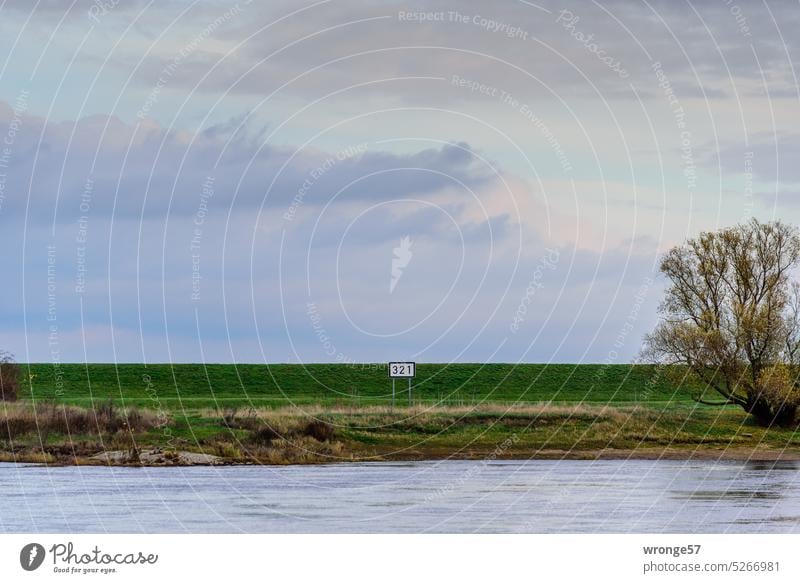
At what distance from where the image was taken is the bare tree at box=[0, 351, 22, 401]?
8900cm

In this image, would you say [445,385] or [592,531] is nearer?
[592,531]

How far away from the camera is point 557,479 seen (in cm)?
5694

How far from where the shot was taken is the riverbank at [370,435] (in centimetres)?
6475

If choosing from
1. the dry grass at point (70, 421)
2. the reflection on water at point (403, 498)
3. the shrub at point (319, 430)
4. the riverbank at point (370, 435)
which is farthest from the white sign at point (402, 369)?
the dry grass at point (70, 421)

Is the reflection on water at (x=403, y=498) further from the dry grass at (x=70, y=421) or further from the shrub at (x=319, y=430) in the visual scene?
the dry grass at (x=70, y=421)

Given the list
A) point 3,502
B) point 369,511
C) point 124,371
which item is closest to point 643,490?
point 369,511

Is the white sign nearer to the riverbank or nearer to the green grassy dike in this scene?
the green grassy dike

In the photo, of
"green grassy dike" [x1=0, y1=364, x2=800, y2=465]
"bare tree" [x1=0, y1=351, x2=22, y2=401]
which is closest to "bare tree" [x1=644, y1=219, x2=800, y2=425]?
"green grassy dike" [x1=0, y1=364, x2=800, y2=465]

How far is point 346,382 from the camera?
129 m

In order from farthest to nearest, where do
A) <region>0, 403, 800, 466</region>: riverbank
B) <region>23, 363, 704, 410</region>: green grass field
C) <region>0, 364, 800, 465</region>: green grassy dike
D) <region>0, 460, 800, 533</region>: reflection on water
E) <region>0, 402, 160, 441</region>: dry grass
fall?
1. <region>23, 363, 704, 410</region>: green grass field
2. <region>0, 402, 160, 441</region>: dry grass
3. <region>0, 364, 800, 465</region>: green grassy dike
4. <region>0, 403, 800, 466</region>: riverbank
5. <region>0, 460, 800, 533</region>: reflection on water

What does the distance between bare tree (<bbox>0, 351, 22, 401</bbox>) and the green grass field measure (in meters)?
12.4
